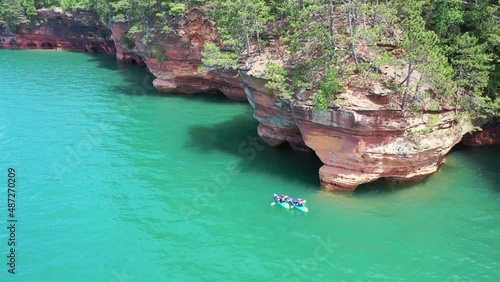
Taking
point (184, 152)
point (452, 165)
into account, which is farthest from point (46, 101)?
point (452, 165)

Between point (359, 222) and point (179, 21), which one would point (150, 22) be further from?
point (359, 222)

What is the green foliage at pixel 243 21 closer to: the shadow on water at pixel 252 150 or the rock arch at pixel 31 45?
the shadow on water at pixel 252 150

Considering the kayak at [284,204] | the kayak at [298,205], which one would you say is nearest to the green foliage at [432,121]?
the kayak at [298,205]

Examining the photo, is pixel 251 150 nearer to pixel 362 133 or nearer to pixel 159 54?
pixel 362 133

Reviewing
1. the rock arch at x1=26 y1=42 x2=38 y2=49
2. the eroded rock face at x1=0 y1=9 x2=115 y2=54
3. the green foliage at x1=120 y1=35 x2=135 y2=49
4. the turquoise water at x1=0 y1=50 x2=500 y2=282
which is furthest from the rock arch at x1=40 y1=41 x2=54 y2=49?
the turquoise water at x1=0 y1=50 x2=500 y2=282

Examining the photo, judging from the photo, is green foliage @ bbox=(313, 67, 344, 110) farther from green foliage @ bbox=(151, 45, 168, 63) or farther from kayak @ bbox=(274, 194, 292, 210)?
green foliage @ bbox=(151, 45, 168, 63)

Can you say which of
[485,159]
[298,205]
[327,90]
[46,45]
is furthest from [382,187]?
[46,45]
